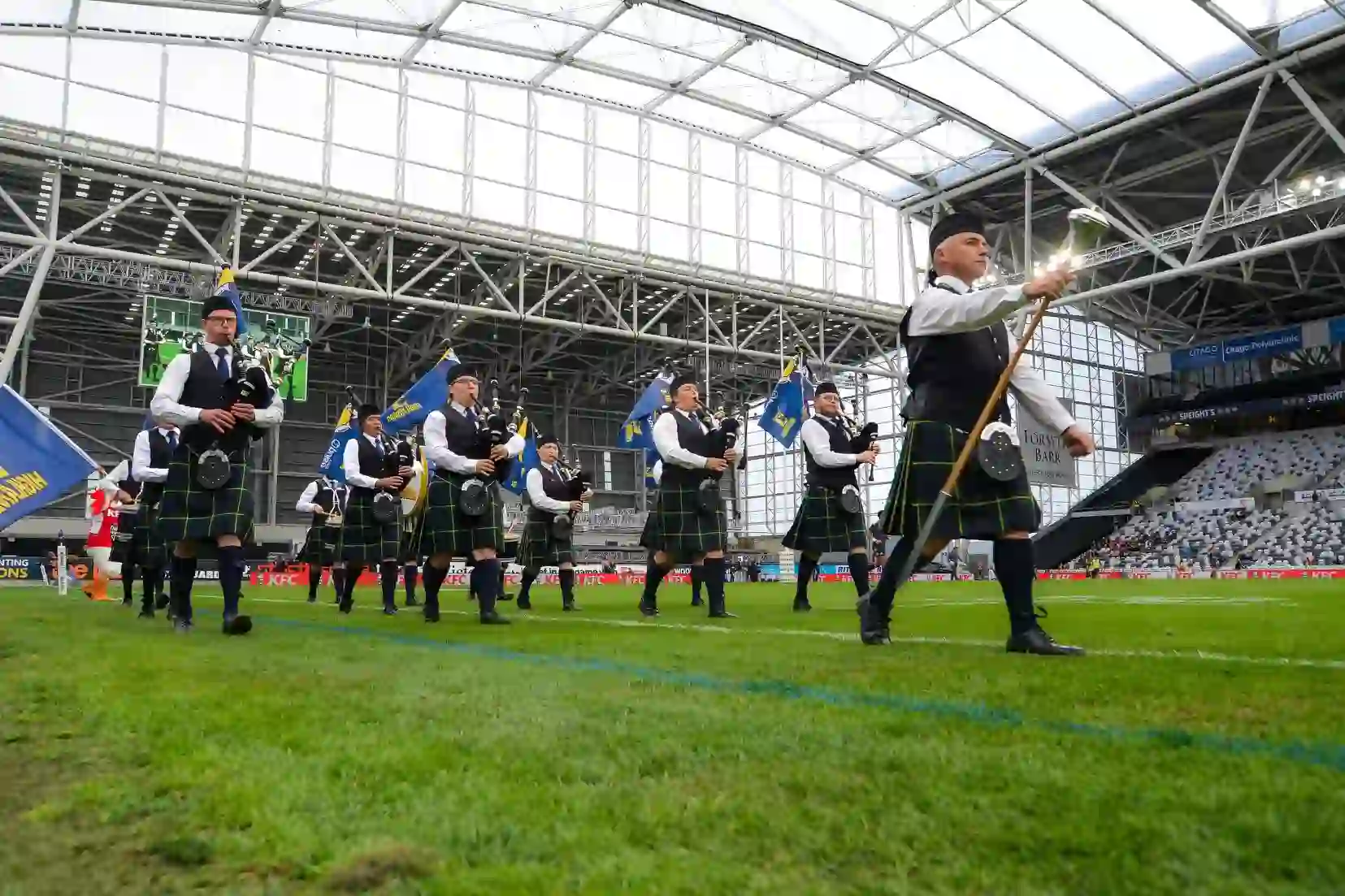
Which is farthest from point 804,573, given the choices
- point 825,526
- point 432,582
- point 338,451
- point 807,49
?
point 807,49

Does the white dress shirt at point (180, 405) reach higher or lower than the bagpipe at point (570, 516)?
higher

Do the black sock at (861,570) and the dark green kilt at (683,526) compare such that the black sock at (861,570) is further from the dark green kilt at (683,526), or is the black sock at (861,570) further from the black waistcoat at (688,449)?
the black waistcoat at (688,449)

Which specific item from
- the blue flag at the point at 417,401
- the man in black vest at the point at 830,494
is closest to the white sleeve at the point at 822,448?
the man in black vest at the point at 830,494

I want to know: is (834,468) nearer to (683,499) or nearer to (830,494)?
(830,494)

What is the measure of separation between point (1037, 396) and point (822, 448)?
10.5ft

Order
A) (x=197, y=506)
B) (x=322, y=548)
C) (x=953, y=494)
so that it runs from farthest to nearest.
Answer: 1. (x=322, y=548)
2. (x=197, y=506)
3. (x=953, y=494)

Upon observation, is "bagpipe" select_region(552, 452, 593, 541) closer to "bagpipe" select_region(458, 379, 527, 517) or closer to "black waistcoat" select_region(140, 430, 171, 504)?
"bagpipe" select_region(458, 379, 527, 517)

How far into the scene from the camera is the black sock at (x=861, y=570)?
7.12 meters

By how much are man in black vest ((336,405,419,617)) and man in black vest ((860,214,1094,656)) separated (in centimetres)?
477

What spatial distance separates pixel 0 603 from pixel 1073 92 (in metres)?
19.1

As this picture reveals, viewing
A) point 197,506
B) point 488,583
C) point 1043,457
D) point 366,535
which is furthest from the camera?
point 1043,457

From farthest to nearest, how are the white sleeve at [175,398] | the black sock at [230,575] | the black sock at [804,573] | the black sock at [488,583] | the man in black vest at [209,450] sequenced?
the black sock at [804,573], the black sock at [488,583], the black sock at [230,575], the man in black vest at [209,450], the white sleeve at [175,398]

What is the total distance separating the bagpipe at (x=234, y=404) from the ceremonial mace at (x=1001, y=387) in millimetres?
3539

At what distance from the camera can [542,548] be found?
9203mm
